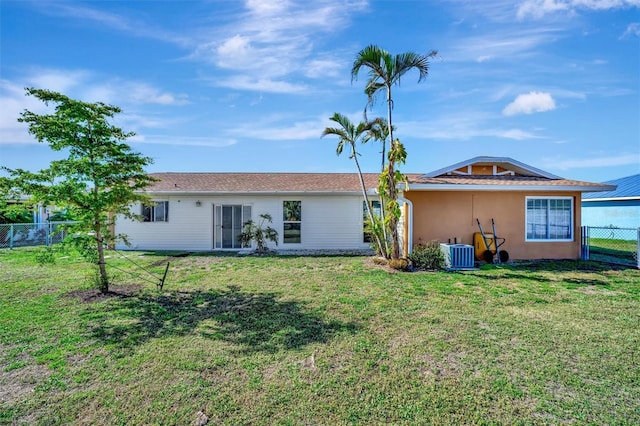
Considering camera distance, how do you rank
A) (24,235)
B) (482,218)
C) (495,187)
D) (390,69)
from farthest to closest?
(24,235), (482,218), (495,187), (390,69)

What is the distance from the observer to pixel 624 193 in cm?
1862

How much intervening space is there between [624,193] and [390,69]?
19.4 meters

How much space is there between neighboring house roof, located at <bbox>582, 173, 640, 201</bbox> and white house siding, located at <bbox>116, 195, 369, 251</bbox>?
16.4 meters

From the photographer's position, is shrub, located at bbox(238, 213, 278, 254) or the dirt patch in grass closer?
the dirt patch in grass

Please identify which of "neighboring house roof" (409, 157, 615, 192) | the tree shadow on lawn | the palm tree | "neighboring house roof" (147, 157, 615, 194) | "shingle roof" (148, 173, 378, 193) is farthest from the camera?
"shingle roof" (148, 173, 378, 193)

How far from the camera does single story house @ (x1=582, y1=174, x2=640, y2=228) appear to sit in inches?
694

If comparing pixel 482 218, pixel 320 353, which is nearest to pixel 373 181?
pixel 482 218

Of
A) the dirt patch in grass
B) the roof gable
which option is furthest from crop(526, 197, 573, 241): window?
the dirt patch in grass

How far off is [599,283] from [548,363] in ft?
18.8

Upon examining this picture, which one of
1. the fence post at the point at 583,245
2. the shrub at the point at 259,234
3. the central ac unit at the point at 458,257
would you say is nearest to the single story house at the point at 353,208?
the fence post at the point at 583,245

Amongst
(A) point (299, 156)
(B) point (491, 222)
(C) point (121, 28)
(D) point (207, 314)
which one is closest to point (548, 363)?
(D) point (207, 314)

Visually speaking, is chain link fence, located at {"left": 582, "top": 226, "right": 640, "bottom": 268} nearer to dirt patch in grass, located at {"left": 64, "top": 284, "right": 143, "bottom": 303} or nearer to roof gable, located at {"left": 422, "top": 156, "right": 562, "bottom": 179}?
roof gable, located at {"left": 422, "top": 156, "right": 562, "bottom": 179}

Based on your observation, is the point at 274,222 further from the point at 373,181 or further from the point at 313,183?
the point at 373,181

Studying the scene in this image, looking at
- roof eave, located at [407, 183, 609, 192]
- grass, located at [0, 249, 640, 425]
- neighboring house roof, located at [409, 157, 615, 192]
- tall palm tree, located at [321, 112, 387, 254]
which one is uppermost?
tall palm tree, located at [321, 112, 387, 254]
